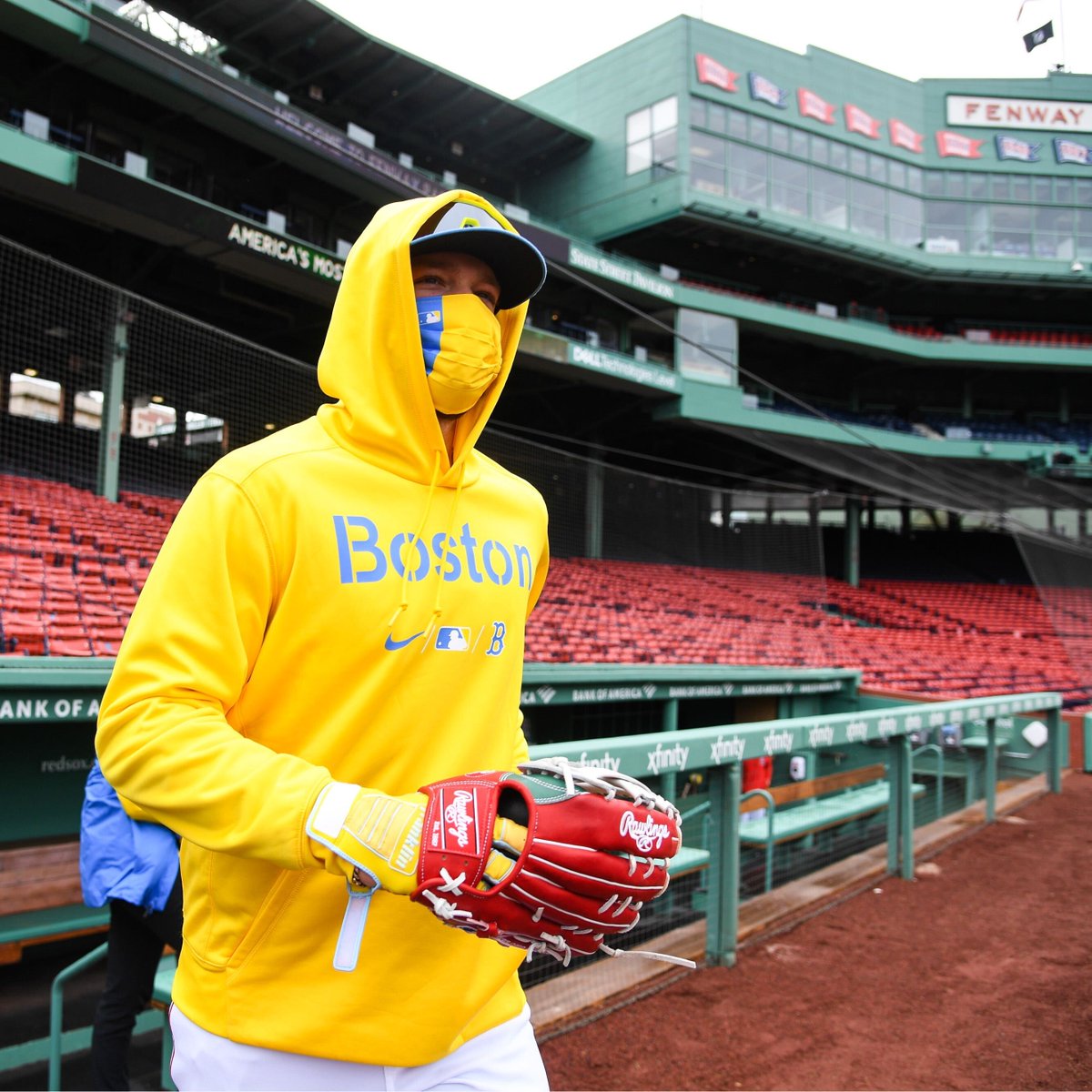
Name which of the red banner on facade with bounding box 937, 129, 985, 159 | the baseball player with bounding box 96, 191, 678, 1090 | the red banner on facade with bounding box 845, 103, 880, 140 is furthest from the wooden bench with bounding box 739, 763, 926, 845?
the red banner on facade with bounding box 937, 129, 985, 159

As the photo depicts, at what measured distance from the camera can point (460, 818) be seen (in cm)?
103

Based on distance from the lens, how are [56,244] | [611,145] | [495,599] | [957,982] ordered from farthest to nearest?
[611,145] → [56,244] → [957,982] → [495,599]

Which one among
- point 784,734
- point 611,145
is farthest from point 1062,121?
point 784,734

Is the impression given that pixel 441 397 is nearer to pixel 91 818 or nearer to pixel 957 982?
pixel 91 818

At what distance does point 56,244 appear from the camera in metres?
14.3

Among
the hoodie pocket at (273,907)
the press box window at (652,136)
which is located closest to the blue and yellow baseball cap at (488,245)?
the hoodie pocket at (273,907)

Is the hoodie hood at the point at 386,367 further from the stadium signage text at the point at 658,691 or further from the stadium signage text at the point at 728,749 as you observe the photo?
the stadium signage text at the point at 658,691

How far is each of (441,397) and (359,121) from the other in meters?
22.7

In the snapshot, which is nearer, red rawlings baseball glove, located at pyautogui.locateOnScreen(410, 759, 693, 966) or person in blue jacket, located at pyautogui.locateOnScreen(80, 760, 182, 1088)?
red rawlings baseball glove, located at pyautogui.locateOnScreen(410, 759, 693, 966)

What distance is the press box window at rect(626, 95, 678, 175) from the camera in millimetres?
22312

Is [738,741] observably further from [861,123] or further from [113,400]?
[861,123]

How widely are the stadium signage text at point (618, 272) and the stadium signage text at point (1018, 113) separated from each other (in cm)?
1423

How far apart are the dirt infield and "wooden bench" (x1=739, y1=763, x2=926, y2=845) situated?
63 cm

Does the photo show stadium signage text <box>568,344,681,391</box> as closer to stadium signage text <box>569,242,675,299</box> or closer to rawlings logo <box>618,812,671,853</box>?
stadium signage text <box>569,242,675,299</box>
